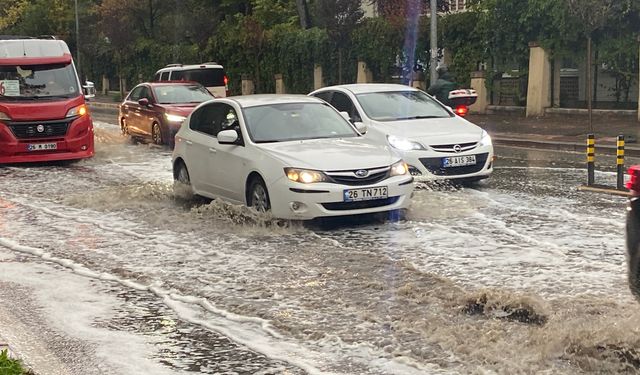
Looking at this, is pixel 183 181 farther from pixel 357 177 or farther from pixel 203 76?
pixel 203 76

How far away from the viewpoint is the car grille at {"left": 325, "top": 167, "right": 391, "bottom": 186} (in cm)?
976

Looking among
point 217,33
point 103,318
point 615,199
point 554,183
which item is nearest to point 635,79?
point 554,183

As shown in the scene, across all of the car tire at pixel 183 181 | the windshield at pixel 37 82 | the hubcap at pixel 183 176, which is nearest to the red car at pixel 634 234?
the car tire at pixel 183 181

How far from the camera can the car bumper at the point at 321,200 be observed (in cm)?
964

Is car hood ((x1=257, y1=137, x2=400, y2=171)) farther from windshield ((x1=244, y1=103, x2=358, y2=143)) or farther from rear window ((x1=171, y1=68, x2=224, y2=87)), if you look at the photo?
rear window ((x1=171, y1=68, x2=224, y2=87))

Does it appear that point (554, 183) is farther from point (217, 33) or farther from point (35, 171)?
point (217, 33)

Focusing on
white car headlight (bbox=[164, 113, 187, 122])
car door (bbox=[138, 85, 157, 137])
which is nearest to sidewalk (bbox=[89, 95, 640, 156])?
white car headlight (bbox=[164, 113, 187, 122])

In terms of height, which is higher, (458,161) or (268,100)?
(268,100)

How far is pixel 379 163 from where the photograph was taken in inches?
395

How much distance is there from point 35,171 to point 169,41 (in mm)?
37789

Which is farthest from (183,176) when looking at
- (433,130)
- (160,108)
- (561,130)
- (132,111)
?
(561,130)

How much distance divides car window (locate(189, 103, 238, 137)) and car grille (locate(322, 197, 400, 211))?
2063 mm

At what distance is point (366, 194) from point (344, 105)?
4.64 m

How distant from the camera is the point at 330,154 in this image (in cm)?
1005
